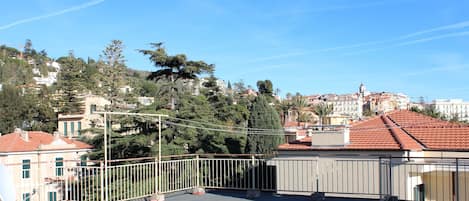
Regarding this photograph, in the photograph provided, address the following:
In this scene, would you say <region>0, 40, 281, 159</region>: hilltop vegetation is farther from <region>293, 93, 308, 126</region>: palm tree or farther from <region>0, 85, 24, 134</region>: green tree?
<region>293, 93, 308, 126</region>: palm tree

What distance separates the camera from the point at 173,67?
2644cm


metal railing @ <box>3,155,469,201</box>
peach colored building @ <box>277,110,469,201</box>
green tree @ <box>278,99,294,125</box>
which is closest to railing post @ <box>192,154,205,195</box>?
metal railing @ <box>3,155,469,201</box>

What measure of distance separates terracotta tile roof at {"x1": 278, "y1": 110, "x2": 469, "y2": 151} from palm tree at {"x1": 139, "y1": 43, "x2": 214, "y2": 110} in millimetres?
13717

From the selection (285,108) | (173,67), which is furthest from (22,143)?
(285,108)

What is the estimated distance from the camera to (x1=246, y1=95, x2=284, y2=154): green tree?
779 inches

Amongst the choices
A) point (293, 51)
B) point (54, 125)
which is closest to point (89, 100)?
point (54, 125)

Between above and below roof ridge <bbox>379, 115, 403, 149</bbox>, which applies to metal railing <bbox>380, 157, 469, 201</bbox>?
below

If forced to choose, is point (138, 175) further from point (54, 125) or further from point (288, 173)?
point (54, 125)

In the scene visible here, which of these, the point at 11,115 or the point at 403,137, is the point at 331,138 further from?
the point at 11,115

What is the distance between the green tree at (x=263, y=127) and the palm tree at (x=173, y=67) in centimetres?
546

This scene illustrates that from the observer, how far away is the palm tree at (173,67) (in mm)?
25891

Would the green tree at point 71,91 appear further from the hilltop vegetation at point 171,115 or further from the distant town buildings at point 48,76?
the distant town buildings at point 48,76

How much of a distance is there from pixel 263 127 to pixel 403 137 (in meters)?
9.87

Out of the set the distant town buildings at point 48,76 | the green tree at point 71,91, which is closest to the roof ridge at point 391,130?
the green tree at point 71,91
